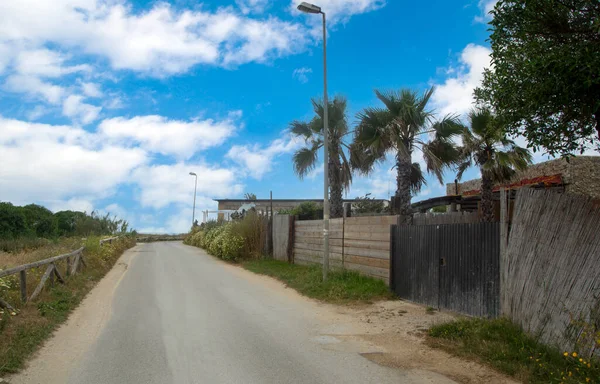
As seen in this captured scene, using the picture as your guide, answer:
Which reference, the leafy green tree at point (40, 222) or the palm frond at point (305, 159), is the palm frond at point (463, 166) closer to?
the palm frond at point (305, 159)

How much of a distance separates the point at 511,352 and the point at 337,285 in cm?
Answer: 658

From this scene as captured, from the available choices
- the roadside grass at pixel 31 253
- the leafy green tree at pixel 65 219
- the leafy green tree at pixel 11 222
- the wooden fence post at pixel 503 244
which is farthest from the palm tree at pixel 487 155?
the leafy green tree at pixel 65 219

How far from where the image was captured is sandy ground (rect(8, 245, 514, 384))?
595 centimetres

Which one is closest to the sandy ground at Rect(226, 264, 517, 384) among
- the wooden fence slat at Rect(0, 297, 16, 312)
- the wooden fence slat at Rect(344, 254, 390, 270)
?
the wooden fence slat at Rect(344, 254, 390, 270)

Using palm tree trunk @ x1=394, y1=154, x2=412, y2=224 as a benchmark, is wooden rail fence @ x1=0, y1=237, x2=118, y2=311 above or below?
below

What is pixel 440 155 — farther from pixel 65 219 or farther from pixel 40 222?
pixel 65 219

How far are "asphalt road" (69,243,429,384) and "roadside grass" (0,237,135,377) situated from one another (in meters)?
0.87

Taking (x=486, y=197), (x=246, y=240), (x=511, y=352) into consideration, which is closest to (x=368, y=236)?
(x=486, y=197)

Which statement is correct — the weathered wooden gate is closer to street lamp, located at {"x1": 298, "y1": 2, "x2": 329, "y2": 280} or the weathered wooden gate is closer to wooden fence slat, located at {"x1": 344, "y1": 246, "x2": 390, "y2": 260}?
wooden fence slat, located at {"x1": 344, "y1": 246, "x2": 390, "y2": 260}

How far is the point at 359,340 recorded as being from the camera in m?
7.80

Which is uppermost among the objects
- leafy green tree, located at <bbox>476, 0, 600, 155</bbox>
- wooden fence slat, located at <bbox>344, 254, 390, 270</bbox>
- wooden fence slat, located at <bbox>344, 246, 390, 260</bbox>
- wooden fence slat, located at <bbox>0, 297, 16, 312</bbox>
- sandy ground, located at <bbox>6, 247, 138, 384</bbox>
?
leafy green tree, located at <bbox>476, 0, 600, 155</bbox>

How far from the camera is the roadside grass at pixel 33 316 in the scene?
6.59 meters

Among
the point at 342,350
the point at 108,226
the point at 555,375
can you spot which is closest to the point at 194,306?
the point at 342,350

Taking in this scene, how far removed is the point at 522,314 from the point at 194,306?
7.13 metres
